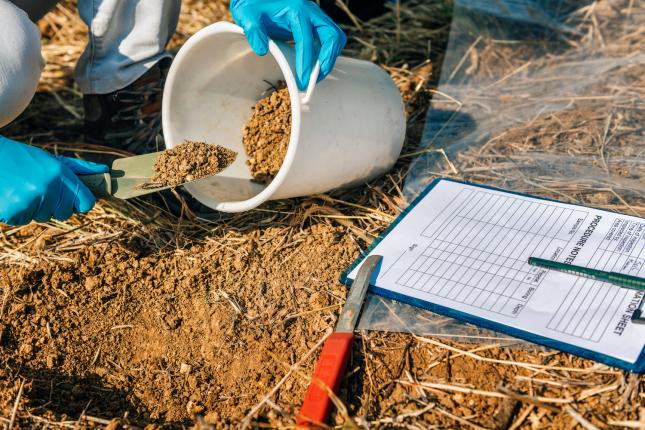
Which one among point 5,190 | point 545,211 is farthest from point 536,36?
point 5,190

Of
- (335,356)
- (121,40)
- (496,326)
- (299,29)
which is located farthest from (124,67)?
(496,326)

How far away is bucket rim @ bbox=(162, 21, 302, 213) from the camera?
124 centimetres

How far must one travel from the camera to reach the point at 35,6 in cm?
162

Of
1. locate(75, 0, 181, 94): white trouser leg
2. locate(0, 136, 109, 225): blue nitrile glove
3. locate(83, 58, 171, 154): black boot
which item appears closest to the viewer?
locate(0, 136, 109, 225): blue nitrile glove

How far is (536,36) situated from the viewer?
1.88 m

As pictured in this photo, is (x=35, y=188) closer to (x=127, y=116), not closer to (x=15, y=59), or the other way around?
(x=15, y=59)

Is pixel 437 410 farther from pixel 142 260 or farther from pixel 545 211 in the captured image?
pixel 142 260

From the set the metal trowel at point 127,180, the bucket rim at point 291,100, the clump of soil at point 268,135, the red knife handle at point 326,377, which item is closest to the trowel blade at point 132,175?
the metal trowel at point 127,180

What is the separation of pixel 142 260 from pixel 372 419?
2.01ft

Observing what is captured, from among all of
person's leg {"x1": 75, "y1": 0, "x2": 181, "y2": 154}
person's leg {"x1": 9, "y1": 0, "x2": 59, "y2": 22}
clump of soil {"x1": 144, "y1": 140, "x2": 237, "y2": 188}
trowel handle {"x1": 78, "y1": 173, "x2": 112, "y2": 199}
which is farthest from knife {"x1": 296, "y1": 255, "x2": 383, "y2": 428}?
person's leg {"x1": 9, "y1": 0, "x2": 59, "y2": 22}

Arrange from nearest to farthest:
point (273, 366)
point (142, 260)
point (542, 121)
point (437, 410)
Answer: point (437, 410) < point (273, 366) < point (142, 260) < point (542, 121)

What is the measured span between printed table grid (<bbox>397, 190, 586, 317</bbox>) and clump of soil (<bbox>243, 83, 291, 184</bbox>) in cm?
38

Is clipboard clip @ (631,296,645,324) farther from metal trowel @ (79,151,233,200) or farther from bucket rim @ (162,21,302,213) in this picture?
metal trowel @ (79,151,233,200)

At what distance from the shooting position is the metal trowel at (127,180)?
1.28 m
